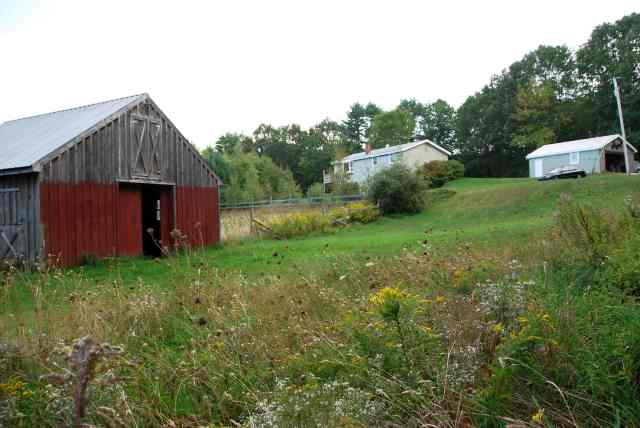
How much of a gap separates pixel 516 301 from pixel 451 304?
75cm

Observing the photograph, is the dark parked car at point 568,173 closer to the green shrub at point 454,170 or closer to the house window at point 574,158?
the house window at point 574,158

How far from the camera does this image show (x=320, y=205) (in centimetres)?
2994

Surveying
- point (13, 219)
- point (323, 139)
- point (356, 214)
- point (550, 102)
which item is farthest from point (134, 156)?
point (323, 139)

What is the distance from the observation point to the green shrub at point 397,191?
27.4 meters

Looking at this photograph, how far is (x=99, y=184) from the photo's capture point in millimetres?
15711

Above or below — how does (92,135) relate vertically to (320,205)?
above

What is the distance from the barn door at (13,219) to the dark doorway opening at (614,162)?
41.5 meters

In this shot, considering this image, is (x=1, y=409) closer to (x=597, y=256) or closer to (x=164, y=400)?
(x=164, y=400)

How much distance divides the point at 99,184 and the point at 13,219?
2.60 metres

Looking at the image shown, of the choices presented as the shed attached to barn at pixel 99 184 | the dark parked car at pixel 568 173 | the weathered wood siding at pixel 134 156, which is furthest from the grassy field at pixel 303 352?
the dark parked car at pixel 568 173

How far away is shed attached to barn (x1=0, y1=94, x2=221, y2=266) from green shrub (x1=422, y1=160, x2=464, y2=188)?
83.9ft

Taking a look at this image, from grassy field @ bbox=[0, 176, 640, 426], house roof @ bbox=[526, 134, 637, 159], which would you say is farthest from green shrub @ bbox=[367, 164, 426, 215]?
grassy field @ bbox=[0, 176, 640, 426]

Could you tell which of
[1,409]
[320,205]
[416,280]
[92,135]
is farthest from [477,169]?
[1,409]

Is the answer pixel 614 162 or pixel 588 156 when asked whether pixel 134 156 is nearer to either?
pixel 588 156
